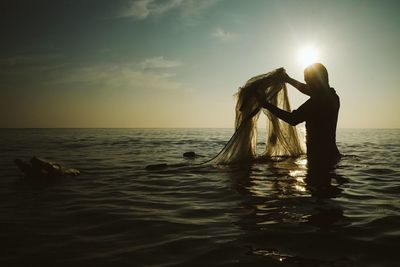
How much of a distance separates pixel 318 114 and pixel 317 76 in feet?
3.19

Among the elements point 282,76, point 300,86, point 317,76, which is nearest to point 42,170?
point 282,76

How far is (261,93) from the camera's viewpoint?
9.84 meters

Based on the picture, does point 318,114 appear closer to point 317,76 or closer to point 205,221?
point 317,76

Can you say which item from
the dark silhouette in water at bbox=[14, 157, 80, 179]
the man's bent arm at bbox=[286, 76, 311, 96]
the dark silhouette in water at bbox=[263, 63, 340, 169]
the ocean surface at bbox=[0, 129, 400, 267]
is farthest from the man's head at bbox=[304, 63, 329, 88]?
the dark silhouette in water at bbox=[14, 157, 80, 179]

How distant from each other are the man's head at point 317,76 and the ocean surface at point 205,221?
7.54ft

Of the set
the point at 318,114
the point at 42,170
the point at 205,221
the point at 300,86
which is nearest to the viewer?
the point at 205,221

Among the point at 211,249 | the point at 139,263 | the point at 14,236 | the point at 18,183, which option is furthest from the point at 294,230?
the point at 18,183

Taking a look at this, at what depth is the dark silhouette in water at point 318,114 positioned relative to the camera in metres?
8.42

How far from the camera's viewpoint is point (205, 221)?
456 cm

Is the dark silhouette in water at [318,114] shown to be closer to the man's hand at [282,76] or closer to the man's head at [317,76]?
the man's head at [317,76]

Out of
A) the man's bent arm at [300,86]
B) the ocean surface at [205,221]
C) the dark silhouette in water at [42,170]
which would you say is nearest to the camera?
the ocean surface at [205,221]

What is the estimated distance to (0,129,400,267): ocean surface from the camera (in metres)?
3.32

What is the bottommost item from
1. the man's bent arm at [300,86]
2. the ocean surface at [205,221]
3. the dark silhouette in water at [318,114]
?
the ocean surface at [205,221]

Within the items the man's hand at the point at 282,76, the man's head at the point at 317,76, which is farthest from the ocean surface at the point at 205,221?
the man's hand at the point at 282,76
